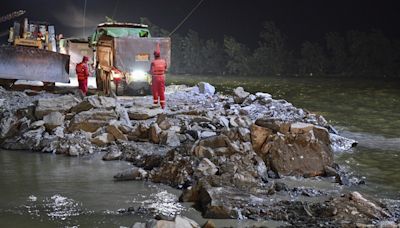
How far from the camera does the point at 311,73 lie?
146 feet

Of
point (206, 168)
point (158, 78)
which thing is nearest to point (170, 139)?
point (206, 168)

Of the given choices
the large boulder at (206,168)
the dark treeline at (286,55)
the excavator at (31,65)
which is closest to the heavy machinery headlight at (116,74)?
the excavator at (31,65)

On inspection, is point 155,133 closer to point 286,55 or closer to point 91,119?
point 91,119

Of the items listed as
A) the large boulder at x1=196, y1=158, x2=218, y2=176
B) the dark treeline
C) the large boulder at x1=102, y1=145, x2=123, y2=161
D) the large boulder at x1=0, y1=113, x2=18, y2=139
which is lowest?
the large boulder at x1=102, y1=145, x2=123, y2=161

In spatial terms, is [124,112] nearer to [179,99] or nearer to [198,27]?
[179,99]

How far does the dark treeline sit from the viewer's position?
140ft

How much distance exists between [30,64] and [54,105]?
467 cm

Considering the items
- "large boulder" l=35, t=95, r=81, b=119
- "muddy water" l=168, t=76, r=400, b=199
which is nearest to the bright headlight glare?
"large boulder" l=35, t=95, r=81, b=119

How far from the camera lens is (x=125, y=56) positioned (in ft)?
48.0

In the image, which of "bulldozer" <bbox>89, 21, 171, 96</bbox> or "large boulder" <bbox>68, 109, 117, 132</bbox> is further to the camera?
"bulldozer" <bbox>89, 21, 171, 96</bbox>

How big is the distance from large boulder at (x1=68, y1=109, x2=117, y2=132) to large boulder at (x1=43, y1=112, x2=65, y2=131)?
0.28m

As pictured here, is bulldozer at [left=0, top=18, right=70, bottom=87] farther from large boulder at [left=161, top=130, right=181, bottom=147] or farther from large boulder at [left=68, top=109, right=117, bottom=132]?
large boulder at [left=161, top=130, right=181, bottom=147]

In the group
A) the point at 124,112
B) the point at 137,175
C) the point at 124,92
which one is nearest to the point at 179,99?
the point at 124,92

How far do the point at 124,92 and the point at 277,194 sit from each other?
9.62m
